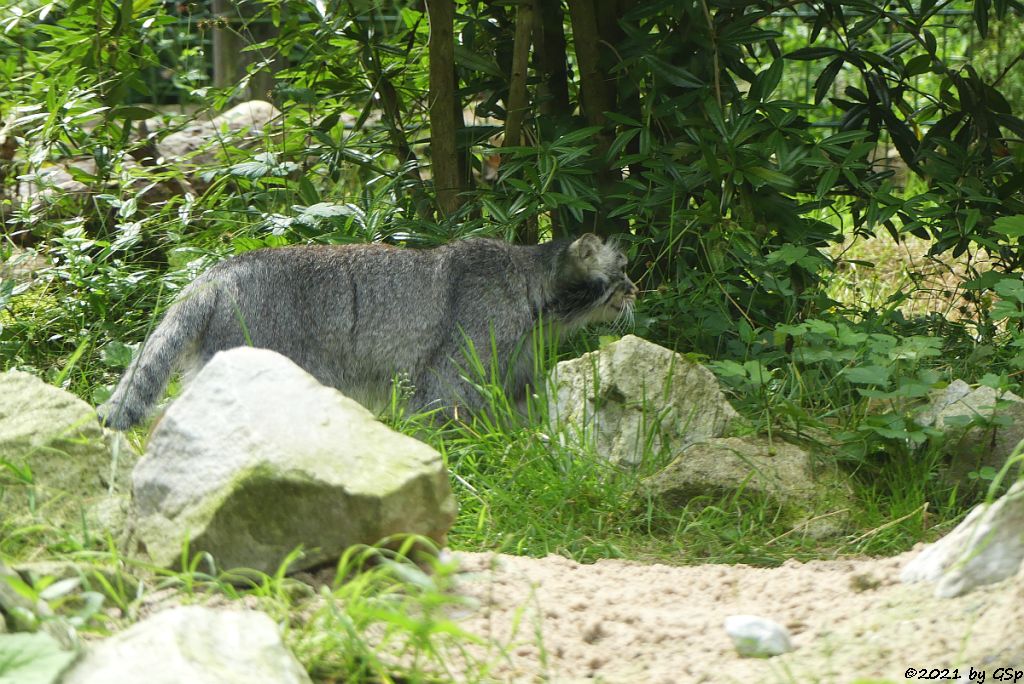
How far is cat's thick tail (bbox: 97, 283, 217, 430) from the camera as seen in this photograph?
14.3 ft

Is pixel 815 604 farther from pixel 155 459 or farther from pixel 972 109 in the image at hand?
pixel 972 109

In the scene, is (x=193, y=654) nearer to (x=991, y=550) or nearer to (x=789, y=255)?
(x=991, y=550)

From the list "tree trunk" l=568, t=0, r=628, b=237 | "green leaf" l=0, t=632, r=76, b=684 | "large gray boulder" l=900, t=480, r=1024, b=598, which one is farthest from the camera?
"tree trunk" l=568, t=0, r=628, b=237

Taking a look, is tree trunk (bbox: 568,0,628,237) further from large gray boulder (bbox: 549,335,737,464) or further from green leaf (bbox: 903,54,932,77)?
large gray boulder (bbox: 549,335,737,464)

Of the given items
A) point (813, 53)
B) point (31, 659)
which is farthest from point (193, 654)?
point (813, 53)

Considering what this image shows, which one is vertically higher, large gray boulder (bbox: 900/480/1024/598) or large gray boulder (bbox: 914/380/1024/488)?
large gray boulder (bbox: 900/480/1024/598)

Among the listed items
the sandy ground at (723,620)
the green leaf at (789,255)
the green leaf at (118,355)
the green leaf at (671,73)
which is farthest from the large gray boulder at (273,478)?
the green leaf at (671,73)

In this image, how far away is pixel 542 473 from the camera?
4.12 meters

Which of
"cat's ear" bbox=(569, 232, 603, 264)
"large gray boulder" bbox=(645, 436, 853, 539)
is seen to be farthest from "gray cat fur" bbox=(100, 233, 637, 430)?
"large gray boulder" bbox=(645, 436, 853, 539)

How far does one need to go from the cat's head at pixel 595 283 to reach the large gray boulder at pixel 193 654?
3.27 metres

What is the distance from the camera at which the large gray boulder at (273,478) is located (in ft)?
9.02

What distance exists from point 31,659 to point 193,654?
0.30 metres

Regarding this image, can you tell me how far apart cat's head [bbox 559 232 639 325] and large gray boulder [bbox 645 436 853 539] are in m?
1.47

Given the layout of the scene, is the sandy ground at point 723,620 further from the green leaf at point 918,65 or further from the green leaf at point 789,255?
the green leaf at point 918,65
